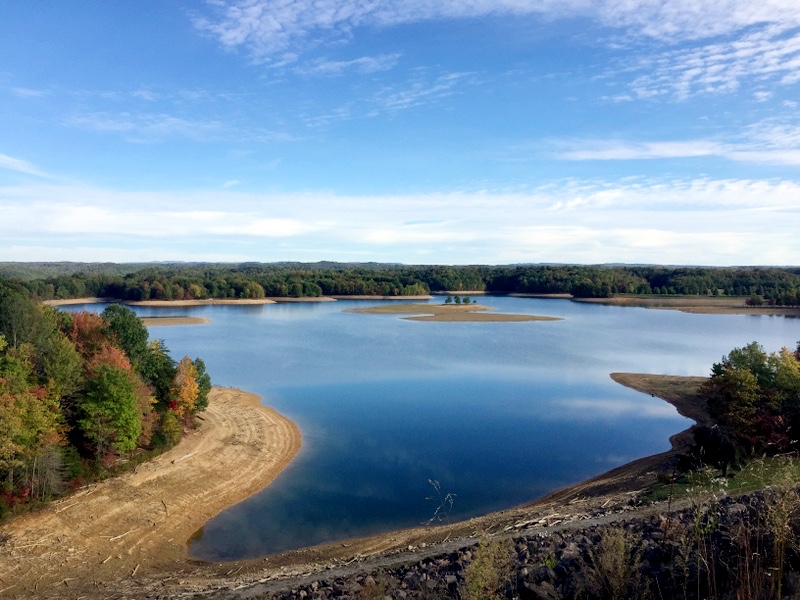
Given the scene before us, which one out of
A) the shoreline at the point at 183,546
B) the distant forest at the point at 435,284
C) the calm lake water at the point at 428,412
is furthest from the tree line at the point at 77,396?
the distant forest at the point at 435,284

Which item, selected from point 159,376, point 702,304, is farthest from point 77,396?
point 702,304

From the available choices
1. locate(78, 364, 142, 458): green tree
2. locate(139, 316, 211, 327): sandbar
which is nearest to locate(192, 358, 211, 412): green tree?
locate(78, 364, 142, 458): green tree

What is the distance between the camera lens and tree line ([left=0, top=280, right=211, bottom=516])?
1190cm

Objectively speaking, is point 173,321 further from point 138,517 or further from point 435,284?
point 435,284

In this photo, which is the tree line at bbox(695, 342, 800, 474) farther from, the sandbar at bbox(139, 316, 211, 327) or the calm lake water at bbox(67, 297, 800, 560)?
the sandbar at bbox(139, 316, 211, 327)

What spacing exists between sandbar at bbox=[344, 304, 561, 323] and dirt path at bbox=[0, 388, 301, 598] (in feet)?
135

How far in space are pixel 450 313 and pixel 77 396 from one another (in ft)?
167

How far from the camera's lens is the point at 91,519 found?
38.6 feet

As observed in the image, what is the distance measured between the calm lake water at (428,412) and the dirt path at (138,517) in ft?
2.05

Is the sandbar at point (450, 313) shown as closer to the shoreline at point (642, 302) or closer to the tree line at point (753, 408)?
the shoreline at point (642, 302)

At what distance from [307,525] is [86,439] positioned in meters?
6.14

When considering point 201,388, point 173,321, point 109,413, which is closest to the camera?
point 109,413

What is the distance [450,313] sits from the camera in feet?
208

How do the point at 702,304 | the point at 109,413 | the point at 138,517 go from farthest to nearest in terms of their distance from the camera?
the point at 702,304 → the point at 109,413 → the point at 138,517
